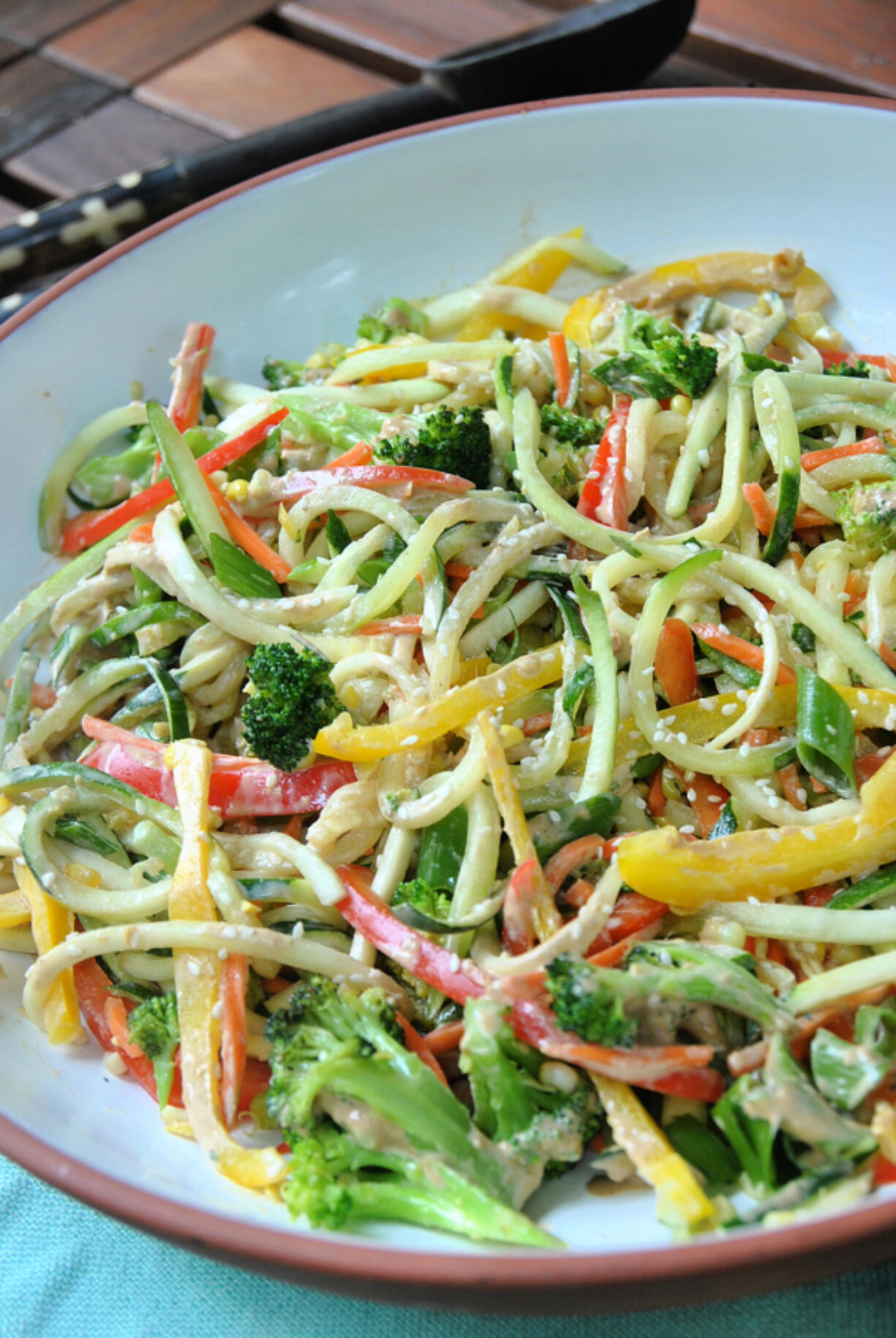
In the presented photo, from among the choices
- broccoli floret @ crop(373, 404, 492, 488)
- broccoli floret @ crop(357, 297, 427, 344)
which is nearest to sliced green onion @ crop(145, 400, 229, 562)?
broccoli floret @ crop(373, 404, 492, 488)

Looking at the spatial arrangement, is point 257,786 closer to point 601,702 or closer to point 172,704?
point 172,704

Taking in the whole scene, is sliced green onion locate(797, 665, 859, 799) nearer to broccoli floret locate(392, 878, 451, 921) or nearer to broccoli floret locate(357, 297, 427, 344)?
broccoli floret locate(392, 878, 451, 921)

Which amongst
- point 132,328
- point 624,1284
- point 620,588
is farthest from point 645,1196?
point 132,328

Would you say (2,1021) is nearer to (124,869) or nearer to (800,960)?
(124,869)

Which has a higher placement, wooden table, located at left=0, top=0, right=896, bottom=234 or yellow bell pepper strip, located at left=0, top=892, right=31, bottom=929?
wooden table, located at left=0, top=0, right=896, bottom=234

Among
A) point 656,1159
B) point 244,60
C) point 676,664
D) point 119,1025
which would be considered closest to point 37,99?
point 244,60
